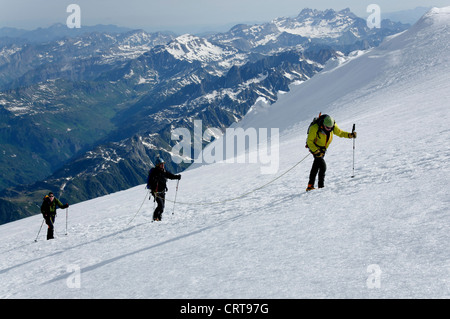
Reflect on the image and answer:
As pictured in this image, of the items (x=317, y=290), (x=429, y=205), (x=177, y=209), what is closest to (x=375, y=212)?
(x=429, y=205)

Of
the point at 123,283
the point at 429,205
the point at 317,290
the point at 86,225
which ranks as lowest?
the point at 86,225

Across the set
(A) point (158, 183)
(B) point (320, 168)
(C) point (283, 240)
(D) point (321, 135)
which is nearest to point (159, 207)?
(A) point (158, 183)

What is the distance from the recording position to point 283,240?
9.09 m

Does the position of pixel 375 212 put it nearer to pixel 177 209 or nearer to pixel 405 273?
pixel 405 273

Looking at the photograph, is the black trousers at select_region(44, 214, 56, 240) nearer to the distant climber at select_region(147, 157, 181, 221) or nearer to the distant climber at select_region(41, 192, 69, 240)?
the distant climber at select_region(41, 192, 69, 240)

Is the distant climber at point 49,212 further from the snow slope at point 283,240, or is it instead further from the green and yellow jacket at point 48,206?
the snow slope at point 283,240

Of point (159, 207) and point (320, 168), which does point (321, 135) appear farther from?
point (159, 207)

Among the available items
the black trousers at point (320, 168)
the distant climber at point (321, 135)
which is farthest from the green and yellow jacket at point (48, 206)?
the distant climber at point (321, 135)

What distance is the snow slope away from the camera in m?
6.65

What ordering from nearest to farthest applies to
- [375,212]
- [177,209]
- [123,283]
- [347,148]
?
[123,283], [375,212], [177,209], [347,148]

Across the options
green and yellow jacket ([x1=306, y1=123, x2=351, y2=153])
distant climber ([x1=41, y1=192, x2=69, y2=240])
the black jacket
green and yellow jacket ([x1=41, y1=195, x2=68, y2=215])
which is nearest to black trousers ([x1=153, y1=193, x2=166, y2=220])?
the black jacket

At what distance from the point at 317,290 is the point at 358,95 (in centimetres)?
4879

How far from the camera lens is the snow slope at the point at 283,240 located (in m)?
6.65

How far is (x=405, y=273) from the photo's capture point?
20.2ft
